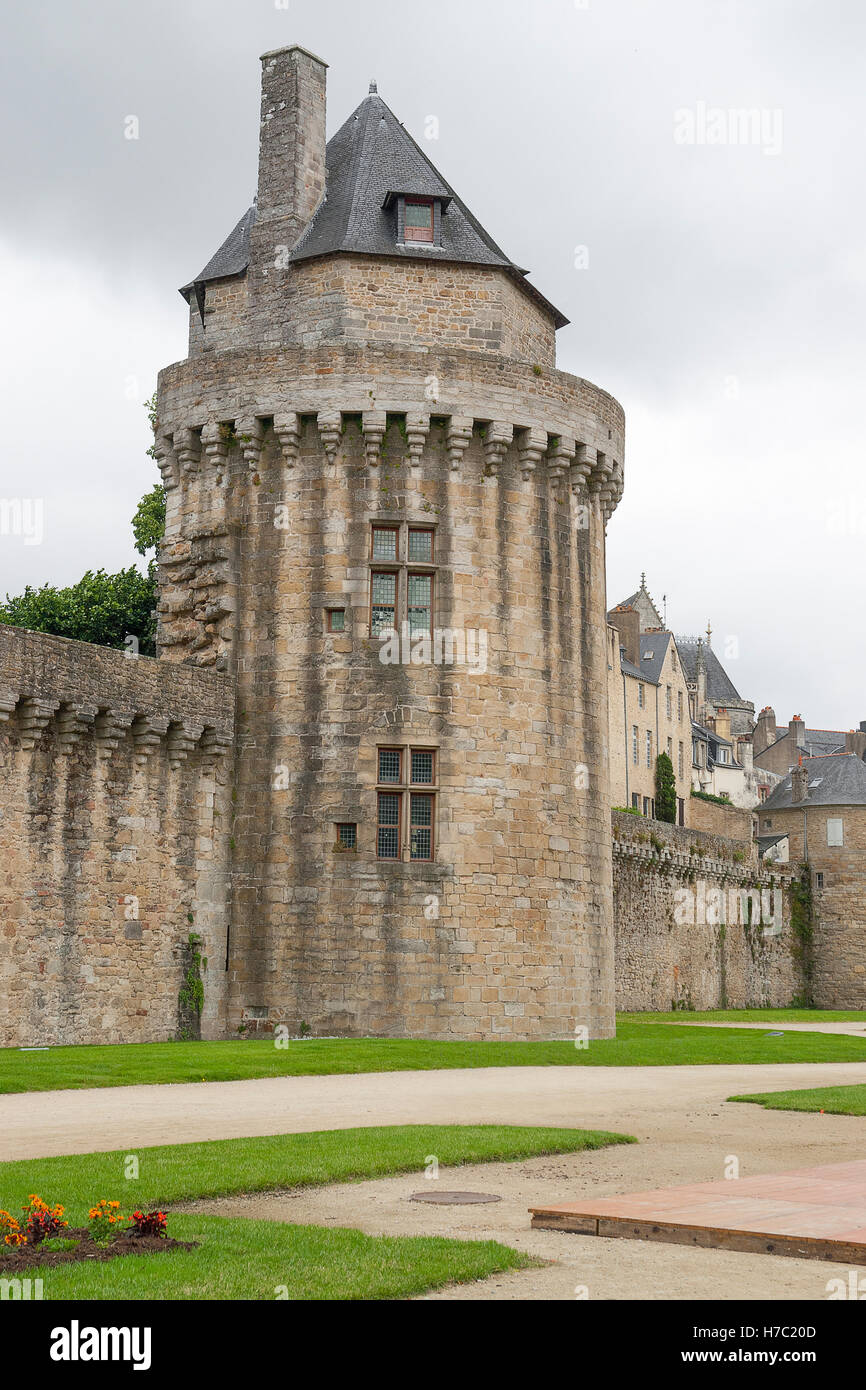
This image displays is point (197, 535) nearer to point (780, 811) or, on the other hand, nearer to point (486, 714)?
point (486, 714)

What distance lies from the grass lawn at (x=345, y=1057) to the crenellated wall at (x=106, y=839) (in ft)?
3.62

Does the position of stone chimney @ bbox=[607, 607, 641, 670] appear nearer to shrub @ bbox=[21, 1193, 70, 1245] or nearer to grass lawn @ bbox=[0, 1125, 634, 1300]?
grass lawn @ bbox=[0, 1125, 634, 1300]

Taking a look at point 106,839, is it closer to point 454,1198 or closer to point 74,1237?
point 454,1198

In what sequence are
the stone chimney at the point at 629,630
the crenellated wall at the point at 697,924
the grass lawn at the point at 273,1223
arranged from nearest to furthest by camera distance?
the grass lawn at the point at 273,1223 < the crenellated wall at the point at 697,924 < the stone chimney at the point at 629,630

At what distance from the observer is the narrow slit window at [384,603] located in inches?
1097

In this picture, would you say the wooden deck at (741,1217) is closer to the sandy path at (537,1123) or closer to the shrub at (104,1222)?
the sandy path at (537,1123)

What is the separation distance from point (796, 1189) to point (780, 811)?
65.2 meters

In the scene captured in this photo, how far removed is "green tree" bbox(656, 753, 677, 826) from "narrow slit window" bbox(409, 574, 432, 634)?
52368 millimetres

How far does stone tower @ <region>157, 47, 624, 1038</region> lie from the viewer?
26.9 m

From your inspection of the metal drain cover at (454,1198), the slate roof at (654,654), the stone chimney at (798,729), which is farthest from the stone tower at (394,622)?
the stone chimney at (798,729)

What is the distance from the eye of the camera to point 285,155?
100 feet
